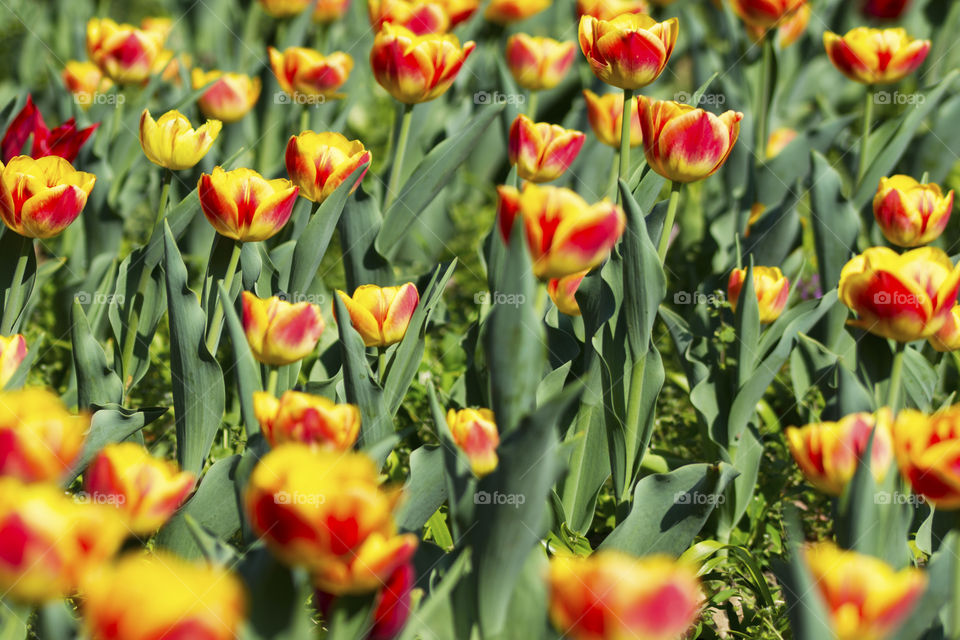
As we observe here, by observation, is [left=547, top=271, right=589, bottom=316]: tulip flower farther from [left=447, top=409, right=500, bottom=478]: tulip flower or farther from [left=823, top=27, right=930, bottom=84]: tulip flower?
[left=823, top=27, right=930, bottom=84]: tulip flower

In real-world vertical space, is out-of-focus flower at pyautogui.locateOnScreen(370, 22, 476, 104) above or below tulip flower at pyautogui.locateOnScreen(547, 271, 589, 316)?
above

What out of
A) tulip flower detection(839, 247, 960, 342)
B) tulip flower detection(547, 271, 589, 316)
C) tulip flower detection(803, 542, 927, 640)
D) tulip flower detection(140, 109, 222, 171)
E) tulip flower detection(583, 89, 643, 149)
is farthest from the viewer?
tulip flower detection(583, 89, 643, 149)

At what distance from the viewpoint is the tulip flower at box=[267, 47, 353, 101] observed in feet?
7.73

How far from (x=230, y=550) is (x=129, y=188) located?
71.2 inches

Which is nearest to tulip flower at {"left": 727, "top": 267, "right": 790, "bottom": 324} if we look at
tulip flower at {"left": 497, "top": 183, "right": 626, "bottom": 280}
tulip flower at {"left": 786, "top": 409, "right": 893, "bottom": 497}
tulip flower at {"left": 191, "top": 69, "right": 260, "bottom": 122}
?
tulip flower at {"left": 786, "top": 409, "right": 893, "bottom": 497}

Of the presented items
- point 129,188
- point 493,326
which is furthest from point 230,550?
point 129,188

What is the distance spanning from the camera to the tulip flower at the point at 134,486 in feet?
3.57

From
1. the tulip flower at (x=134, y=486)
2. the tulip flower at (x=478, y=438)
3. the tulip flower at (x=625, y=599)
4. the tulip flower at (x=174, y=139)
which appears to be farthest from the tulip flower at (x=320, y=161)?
the tulip flower at (x=625, y=599)

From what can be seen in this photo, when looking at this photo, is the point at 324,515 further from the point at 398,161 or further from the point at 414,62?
the point at 398,161

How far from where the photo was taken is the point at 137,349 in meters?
1.97

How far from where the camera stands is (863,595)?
1.01 metres

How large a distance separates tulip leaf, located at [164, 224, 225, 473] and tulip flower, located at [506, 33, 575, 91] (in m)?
1.36

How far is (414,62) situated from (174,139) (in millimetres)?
520

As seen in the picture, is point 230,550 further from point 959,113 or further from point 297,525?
point 959,113
